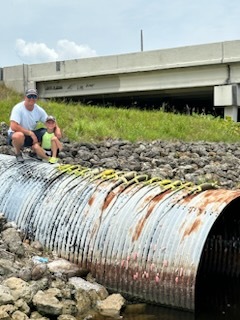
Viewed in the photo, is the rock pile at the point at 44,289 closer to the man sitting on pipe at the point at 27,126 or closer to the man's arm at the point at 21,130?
the man sitting on pipe at the point at 27,126

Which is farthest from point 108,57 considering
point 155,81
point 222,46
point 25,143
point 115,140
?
point 25,143

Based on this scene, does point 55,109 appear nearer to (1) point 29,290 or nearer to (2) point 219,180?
(2) point 219,180

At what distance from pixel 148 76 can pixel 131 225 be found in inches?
687

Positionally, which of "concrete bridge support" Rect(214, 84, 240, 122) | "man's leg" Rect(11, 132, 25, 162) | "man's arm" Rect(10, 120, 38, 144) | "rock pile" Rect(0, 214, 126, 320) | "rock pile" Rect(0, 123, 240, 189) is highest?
"concrete bridge support" Rect(214, 84, 240, 122)

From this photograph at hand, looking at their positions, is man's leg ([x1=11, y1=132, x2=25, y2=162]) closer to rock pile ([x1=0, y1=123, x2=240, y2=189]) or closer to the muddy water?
rock pile ([x1=0, y1=123, x2=240, y2=189])

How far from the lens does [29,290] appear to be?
16.3 feet

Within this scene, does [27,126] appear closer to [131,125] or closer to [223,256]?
[223,256]

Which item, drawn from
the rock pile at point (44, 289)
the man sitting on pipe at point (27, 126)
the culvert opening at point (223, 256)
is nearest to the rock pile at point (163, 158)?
the man sitting on pipe at point (27, 126)

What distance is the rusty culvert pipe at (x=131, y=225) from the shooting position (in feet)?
17.5

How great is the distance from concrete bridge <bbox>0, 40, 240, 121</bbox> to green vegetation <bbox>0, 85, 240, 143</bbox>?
9.98 feet

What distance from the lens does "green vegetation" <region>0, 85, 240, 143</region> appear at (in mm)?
14156

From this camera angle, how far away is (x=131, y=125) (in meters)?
15.6

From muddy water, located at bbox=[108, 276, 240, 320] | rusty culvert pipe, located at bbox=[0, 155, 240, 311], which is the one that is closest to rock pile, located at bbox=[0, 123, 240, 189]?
rusty culvert pipe, located at bbox=[0, 155, 240, 311]

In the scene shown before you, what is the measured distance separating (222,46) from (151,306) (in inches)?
655
